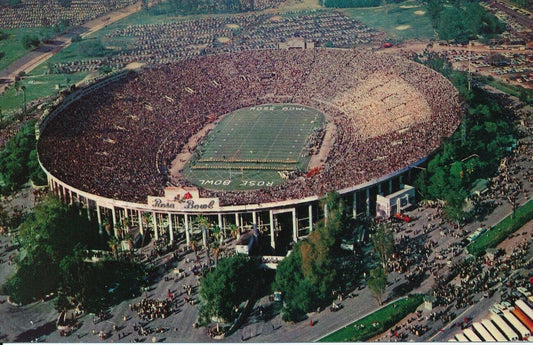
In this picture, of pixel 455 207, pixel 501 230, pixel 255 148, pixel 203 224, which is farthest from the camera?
pixel 255 148

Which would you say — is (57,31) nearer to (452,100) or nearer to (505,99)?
(452,100)

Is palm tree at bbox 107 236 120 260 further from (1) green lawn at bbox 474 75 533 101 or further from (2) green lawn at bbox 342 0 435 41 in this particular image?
(2) green lawn at bbox 342 0 435 41

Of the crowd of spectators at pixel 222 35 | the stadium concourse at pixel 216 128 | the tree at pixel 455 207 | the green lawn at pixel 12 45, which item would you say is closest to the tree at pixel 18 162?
the stadium concourse at pixel 216 128

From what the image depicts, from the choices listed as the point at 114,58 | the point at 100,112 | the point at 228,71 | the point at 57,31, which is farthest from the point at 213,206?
the point at 114,58

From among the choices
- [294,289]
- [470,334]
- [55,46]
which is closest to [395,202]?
[294,289]

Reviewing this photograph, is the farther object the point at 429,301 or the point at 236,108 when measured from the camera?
the point at 236,108

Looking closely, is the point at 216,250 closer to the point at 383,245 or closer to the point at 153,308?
the point at 153,308

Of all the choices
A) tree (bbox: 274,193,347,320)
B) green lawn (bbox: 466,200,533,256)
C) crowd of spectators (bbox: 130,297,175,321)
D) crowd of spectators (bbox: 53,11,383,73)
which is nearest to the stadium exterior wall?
tree (bbox: 274,193,347,320)
